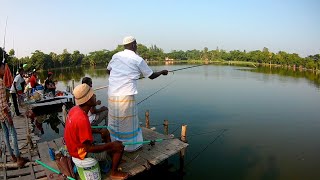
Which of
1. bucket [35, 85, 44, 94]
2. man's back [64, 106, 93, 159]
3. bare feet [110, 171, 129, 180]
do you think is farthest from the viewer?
bucket [35, 85, 44, 94]

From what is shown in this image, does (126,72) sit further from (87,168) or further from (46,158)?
(46,158)

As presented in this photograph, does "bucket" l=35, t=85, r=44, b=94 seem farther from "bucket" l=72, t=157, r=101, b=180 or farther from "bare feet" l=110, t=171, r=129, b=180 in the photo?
"bucket" l=72, t=157, r=101, b=180

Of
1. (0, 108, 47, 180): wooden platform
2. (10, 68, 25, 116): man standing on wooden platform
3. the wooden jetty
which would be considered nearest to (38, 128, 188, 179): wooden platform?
the wooden jetty

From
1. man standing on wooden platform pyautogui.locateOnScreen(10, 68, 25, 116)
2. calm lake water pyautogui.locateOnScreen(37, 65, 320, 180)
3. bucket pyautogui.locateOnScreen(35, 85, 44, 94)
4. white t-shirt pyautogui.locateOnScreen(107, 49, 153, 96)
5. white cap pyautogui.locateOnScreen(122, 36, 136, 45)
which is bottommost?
calm lake water pyautogui.locateOnScreen(37, 65, 320, 180)

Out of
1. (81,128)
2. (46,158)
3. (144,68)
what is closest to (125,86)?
(144,68)

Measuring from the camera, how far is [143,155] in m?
5.73

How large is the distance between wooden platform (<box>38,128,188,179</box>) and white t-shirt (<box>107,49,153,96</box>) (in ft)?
4.70

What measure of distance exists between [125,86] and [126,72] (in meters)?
0.28

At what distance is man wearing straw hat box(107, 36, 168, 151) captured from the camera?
505 cm

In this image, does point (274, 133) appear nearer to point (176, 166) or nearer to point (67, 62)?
point (176, 166)

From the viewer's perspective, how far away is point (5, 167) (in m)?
5.23

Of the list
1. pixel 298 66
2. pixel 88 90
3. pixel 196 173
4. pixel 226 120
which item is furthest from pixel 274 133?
pixel 298 66

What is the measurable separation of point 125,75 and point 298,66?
7572cm

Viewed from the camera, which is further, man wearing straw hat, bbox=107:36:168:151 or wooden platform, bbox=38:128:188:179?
wooden platform, bbox=38:128:188:179
